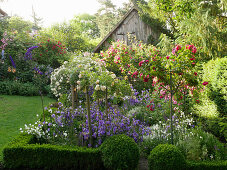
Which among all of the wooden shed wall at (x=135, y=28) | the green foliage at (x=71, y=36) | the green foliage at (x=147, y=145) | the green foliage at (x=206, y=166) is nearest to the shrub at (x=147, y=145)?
the green foliage at (x=147, y=145)

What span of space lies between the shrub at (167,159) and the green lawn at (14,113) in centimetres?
337

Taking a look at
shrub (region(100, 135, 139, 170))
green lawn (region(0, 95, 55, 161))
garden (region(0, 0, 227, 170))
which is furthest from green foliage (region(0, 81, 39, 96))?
shrub (region(100, 135, 139, 170))

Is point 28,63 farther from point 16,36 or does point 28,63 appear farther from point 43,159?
point 43,159

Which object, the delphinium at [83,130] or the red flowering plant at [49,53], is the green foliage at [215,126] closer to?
the delphinium at [83,130]

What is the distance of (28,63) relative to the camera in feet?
39.8

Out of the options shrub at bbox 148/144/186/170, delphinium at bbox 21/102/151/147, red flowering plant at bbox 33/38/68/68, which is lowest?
shrub at bbox 148/144/186/170

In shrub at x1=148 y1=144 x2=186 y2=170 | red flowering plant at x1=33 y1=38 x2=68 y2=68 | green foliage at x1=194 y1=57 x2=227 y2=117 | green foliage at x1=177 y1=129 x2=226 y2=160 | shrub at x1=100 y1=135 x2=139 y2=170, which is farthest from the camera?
red flowering plant at x1=33 y1=38 x2=68 y2=68

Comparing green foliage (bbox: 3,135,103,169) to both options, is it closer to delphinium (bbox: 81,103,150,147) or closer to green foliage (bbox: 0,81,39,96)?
delphinium (bbox: 81,103,150,147)

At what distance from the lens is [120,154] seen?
3.49 metres

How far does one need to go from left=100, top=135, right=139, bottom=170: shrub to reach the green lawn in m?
2.55

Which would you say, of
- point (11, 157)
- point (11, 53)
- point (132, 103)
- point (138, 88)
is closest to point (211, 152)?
point (132, 103)

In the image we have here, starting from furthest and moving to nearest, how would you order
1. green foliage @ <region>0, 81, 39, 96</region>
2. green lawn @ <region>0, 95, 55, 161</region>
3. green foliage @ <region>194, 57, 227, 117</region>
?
green foliage @ <region>0, 81, 39, 96</region>
green lawn @ <region>0, 95, 55, 161</region>
green foliage @ <region>194, 57, 227, 117</region>

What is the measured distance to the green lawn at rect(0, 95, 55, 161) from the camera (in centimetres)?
541

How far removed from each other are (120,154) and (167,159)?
2.61ft
